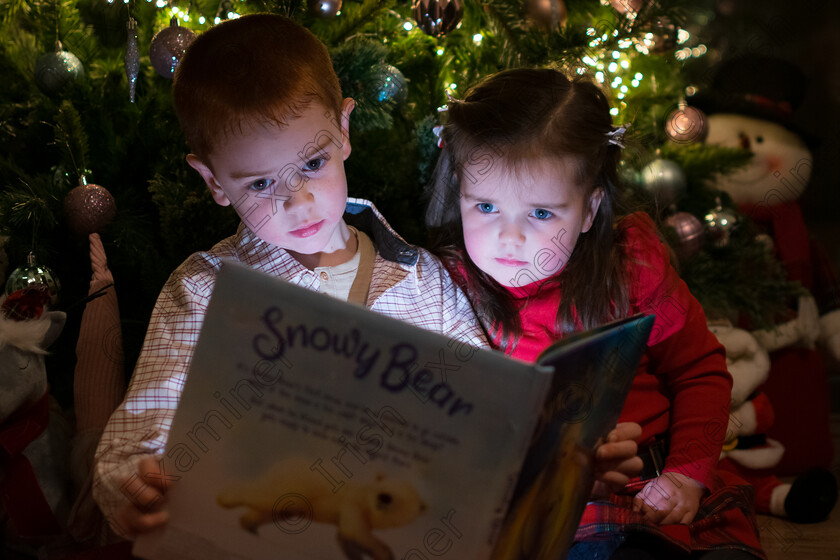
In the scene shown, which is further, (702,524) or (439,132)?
(439,132)

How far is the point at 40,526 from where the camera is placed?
3.26ft

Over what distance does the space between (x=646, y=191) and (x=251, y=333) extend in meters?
0.86

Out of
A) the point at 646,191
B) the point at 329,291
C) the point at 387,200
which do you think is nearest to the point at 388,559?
the point at 329,291

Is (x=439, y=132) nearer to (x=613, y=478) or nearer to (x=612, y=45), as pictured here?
(x=612, y=45)

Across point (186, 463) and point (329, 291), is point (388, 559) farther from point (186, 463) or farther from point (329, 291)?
point (329, 291)

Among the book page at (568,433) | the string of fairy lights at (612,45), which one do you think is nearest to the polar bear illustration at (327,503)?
the book page at (568,433)

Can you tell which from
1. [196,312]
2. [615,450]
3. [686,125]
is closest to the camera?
[615,450]

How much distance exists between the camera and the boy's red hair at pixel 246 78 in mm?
936

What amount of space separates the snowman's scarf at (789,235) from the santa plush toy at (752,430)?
9.9 inches

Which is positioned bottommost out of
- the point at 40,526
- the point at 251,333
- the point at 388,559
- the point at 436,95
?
the point at 40,526

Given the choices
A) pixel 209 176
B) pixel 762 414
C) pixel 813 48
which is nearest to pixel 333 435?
pixel 209 176

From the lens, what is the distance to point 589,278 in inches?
43.6

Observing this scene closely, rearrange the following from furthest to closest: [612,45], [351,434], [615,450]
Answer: [612,45] → [615,450] → [351,434]

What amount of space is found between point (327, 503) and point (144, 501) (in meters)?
0.20
